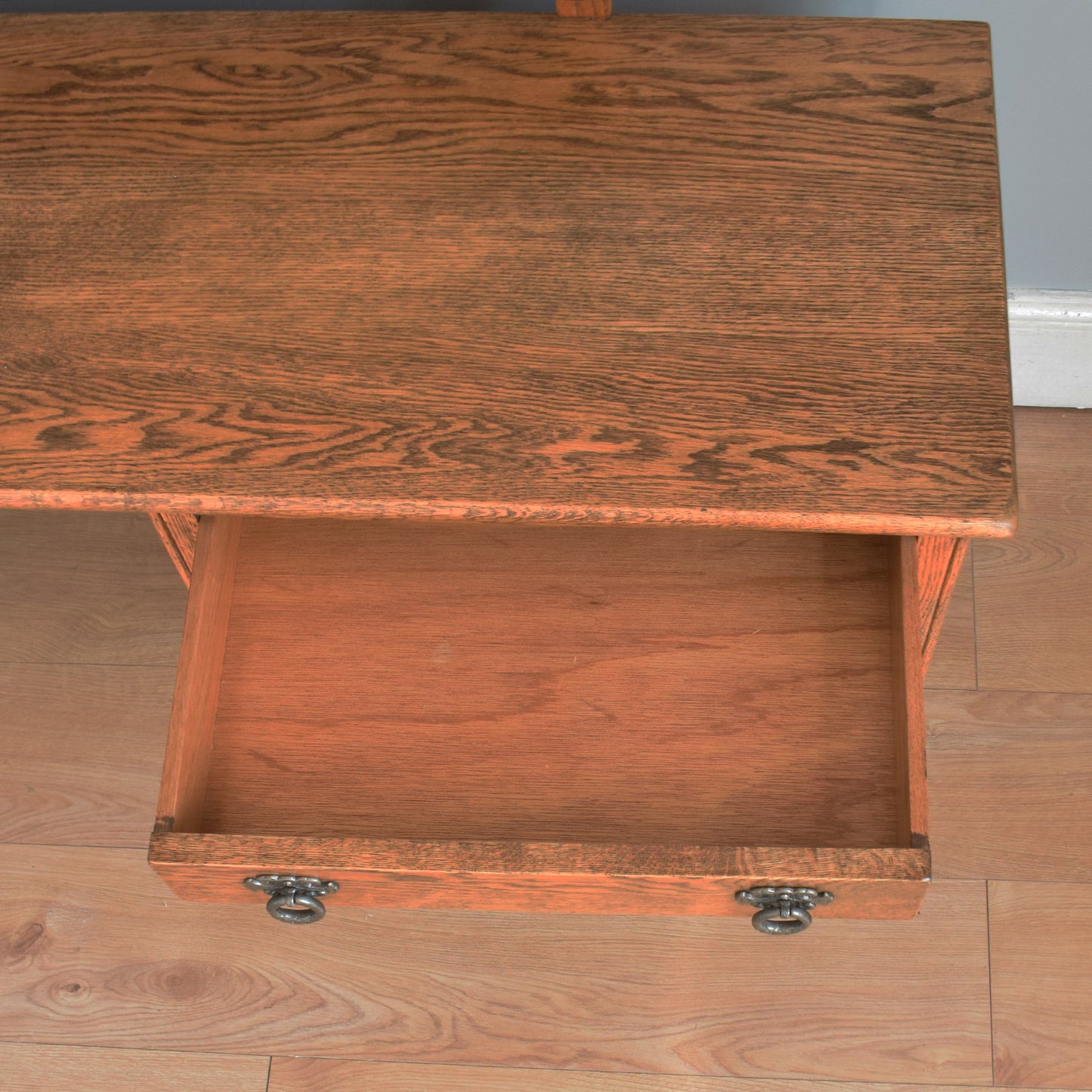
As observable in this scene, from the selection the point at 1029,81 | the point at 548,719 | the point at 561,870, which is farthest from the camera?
the point at 1029,81

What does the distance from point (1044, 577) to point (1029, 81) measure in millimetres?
474

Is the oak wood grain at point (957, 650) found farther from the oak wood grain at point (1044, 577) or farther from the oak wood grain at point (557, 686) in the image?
the oak wood grain at point (557, 686)

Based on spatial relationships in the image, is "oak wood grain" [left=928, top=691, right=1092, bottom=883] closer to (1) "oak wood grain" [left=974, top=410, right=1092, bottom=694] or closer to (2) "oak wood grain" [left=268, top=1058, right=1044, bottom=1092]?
(1) "oak wood grain" [left=974, top=410, right=1092, bottom=694]

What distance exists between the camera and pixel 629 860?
0.70 m

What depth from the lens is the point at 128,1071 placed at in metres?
1.02

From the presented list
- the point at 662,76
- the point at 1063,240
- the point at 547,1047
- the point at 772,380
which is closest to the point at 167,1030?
the point at 547,1047

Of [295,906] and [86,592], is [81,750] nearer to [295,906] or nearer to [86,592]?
[86,592]

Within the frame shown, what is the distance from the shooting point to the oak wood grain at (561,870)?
688mm

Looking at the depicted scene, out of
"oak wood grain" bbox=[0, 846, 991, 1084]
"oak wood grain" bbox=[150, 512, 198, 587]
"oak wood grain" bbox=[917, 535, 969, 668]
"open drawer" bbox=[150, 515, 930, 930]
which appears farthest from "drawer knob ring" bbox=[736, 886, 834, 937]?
"oak wood grain" bbox=[150, 512, 198, 587]

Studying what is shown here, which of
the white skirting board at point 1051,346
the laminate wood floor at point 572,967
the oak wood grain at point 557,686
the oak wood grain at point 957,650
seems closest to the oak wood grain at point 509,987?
the laminate wood floor at point 572,967

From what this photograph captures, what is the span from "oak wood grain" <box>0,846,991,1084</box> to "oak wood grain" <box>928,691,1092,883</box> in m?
0.04

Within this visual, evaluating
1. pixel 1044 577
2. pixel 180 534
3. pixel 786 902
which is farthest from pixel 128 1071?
pixel 1044 577

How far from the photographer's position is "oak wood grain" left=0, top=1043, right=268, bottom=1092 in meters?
1.01

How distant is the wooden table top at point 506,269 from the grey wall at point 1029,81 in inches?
5.0
